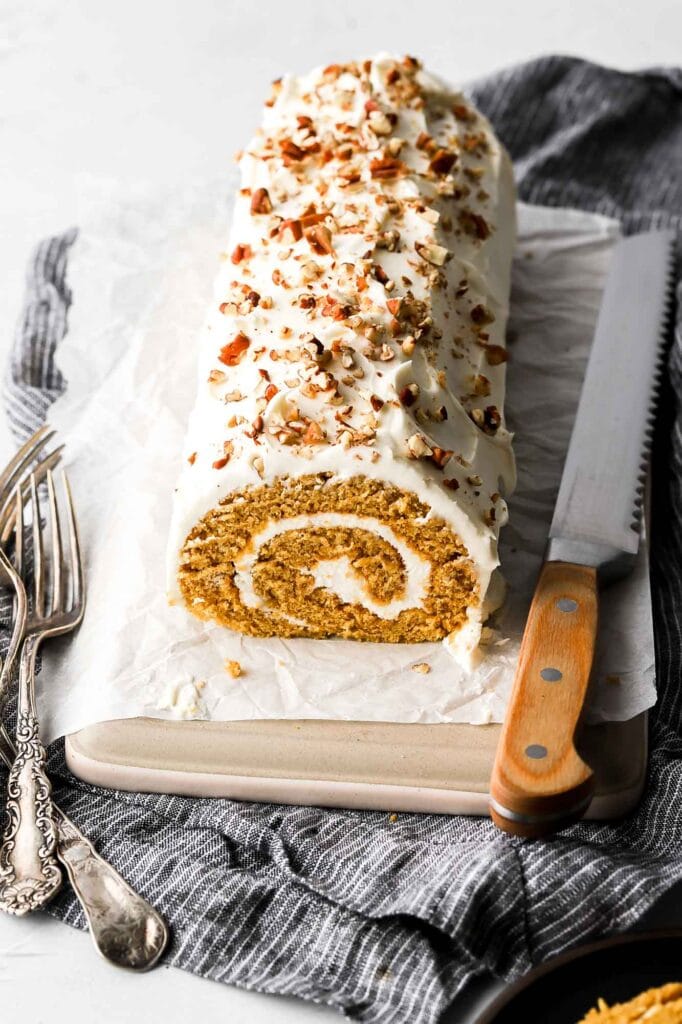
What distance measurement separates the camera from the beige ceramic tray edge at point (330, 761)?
2797mm

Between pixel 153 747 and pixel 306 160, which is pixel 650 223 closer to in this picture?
pixel 306 160

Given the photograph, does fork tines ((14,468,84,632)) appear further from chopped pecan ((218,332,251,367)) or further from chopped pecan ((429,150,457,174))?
chopped pecan ((429,150,457,174))

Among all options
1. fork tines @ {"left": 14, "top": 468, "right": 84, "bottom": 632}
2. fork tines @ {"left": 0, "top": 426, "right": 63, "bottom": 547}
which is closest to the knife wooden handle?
fork tines @ {"left": 14, "top": 468, "right": 84, "bottom": 632}

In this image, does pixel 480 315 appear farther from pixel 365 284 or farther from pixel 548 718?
pixel 548 718

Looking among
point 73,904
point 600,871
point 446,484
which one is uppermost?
point 446,484

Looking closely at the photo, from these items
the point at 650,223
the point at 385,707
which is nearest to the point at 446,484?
the point at 385,707

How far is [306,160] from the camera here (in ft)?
11.7

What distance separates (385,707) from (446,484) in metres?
0.49

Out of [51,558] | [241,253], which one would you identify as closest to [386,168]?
[241,253]

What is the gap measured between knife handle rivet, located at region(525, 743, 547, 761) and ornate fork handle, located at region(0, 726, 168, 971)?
771 mm

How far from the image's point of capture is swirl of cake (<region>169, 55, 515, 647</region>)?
2.86 meters

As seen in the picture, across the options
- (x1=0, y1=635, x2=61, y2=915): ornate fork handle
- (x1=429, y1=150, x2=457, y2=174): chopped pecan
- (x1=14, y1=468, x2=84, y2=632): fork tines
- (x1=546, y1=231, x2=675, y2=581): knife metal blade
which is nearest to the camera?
(x1=0, y1=635, x2=61, y2=915): ornate fork handle

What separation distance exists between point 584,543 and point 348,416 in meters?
0.62

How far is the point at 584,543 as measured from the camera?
10.1ft
